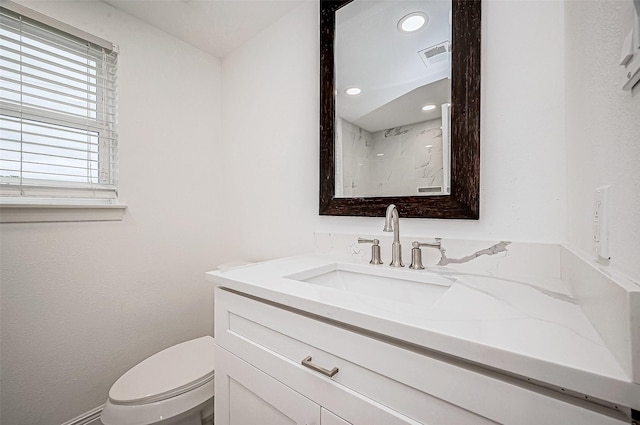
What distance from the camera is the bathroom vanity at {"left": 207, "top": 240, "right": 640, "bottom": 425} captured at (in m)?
0.36

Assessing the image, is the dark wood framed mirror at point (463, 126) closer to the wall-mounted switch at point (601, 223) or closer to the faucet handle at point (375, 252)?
the faucet handle at point (375, 252)

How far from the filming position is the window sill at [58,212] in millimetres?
1094

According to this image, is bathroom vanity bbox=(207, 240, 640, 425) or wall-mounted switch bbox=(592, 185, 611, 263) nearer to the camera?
bathroom vanity bbox=(207, 240, 640, 425)

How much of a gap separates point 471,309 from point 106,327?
5.45 feet

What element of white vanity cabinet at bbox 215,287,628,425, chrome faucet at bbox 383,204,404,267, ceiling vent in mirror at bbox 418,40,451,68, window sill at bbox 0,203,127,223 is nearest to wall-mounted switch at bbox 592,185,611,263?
white vanity cabinet at bbox 215,287,628,425

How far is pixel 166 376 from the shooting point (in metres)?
1.09

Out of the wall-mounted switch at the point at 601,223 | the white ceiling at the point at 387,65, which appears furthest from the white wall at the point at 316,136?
the wall-mounted switch at the point at 601,223

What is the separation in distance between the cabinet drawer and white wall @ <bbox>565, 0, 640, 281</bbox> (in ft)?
1.25

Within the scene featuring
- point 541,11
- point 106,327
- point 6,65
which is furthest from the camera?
point 106,327

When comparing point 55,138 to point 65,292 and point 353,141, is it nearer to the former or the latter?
point 65,292

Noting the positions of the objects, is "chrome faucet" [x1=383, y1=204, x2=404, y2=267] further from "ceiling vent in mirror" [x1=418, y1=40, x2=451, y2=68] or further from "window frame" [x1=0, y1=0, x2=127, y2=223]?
"window frame" [x1=0, y1=0, x2=127, y2=223]

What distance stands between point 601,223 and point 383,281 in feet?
1.92

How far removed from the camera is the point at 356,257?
45.1 inches

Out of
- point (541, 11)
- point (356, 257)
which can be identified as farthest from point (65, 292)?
point (541, 11)
